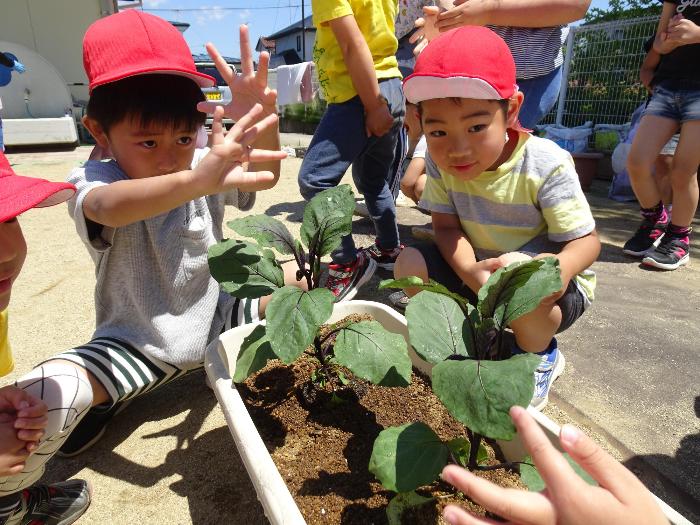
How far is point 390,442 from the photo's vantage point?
726 mm

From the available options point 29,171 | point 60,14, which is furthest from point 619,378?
Result: point 60,14

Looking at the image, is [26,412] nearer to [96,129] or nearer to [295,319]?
[295,319]

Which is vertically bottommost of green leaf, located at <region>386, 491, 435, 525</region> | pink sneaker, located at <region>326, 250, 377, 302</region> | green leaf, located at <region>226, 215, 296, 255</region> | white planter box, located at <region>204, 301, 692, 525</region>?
pink sneaker, located at <region>326, 250, 377, 302</region>

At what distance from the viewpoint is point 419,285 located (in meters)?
0.75

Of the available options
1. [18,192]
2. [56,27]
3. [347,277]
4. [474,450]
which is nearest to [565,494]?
[474,450]

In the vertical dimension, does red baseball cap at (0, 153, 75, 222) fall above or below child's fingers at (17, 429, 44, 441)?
above

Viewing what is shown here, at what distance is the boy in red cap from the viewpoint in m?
0.81

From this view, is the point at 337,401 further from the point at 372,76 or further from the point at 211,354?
the point at 372,76

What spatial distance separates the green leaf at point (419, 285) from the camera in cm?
74

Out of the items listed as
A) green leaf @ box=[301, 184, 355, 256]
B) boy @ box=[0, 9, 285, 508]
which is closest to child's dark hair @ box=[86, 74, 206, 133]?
boy @ box=[0, 9, 285, 508]

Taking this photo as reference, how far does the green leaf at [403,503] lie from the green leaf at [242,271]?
0.47m

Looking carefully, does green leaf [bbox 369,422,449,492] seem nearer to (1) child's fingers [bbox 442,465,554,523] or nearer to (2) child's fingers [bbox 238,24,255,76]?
(1) child's fingers [bbox 442,465,554,523]

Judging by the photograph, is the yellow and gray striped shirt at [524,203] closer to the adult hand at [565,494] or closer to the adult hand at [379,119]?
the adult hand at [379,119]

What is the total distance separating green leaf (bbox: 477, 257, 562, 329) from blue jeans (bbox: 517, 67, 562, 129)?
1.43 meters
